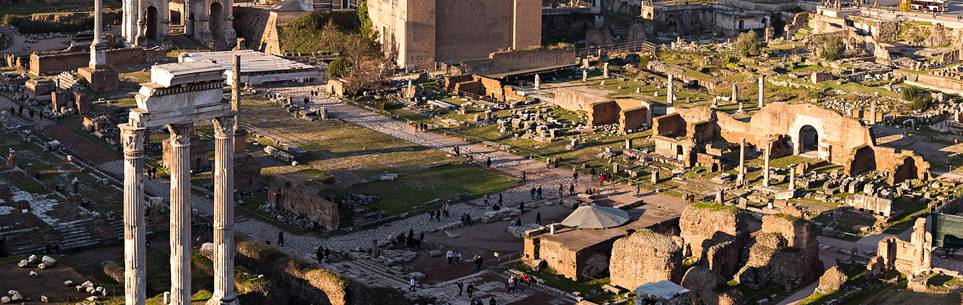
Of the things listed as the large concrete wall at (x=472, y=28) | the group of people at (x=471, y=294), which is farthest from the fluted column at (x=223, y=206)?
the large concrete wall at (x=472, y=28)

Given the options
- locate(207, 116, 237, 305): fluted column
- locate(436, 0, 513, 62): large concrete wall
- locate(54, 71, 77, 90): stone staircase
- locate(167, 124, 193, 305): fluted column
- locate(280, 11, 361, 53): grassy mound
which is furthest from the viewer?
locate(280, 11, 361, 53): grassy mound

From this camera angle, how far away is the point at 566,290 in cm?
5088

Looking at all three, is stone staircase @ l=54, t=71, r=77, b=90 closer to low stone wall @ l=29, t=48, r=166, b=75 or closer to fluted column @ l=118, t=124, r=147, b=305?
low stone wall @ l=29, t=48, r=166, b=75

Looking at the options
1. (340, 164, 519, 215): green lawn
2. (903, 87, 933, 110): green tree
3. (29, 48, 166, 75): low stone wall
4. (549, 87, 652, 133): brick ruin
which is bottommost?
(340, 164, 519, 215): green lawn

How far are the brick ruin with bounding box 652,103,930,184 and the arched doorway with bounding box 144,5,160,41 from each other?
41445 millimetres

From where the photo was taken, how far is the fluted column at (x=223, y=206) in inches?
1560

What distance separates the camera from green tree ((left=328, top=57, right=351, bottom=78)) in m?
89.1

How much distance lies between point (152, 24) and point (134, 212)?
67433mm

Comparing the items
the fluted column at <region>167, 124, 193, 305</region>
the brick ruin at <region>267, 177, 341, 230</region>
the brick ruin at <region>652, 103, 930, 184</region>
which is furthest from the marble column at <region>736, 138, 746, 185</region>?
the fluted column at <region>167, 124, 193, 305</region>

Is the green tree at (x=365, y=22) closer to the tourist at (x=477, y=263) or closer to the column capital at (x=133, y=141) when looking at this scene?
the tourist at (x=477, y=263)

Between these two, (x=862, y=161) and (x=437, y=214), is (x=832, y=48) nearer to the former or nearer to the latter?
(x=862, y=161)

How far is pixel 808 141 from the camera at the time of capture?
7288cm

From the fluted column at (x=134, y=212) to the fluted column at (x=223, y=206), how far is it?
7.15 ft

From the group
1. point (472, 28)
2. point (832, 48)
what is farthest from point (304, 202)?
point (832, 48)
